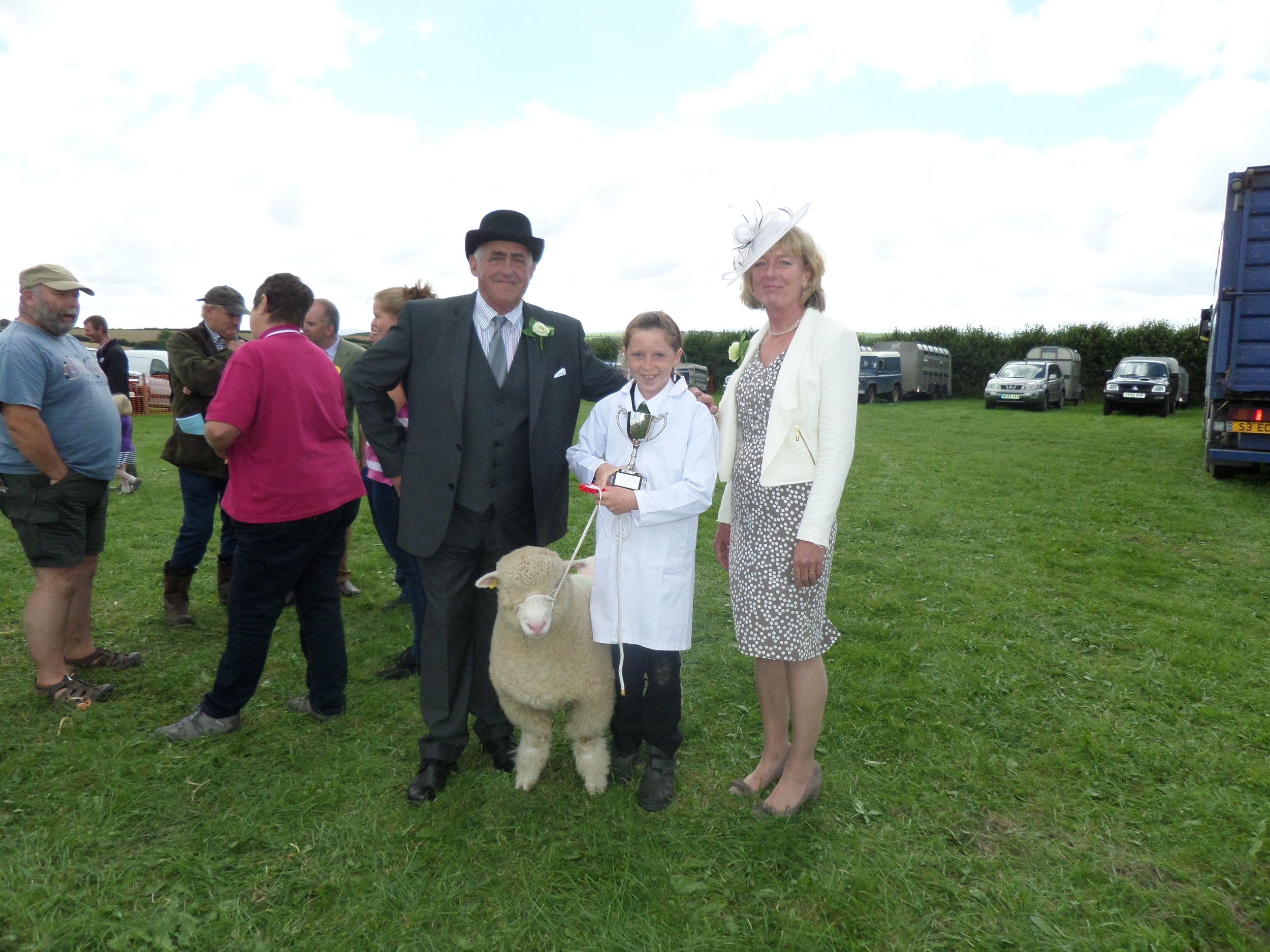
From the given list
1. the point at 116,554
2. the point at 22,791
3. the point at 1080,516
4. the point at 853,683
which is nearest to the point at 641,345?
the point at 853,683

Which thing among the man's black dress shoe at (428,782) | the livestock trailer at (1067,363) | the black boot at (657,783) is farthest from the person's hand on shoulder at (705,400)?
the livestock trailer at (1067,363)

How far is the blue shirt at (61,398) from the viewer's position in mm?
3742

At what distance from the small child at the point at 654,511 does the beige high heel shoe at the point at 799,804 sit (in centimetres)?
39

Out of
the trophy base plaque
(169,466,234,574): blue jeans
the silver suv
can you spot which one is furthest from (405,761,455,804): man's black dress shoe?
the silver suv

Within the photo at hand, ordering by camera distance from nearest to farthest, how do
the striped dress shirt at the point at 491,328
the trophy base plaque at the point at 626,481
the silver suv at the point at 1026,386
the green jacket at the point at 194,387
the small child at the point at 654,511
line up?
1. the trophy base plaque at the point at 626,481
2. the small child at the point at 654,511
3. the striped dress shirt at the point at 491,328
4. the green jacket at the point at 194,387
5. the silver suv at the point at 1026,386

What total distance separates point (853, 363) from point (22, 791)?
12.9ft

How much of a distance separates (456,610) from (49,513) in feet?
7.54

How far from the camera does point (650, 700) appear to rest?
332 centimetres

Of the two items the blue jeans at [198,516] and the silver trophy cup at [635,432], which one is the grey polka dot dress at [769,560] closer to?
the silver trophy cup at [635,432]

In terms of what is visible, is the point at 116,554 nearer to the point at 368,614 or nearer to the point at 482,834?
the point at 368,614

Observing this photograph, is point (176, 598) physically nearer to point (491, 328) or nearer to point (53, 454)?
point (53, 454)

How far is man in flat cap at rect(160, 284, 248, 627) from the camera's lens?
16.0ft

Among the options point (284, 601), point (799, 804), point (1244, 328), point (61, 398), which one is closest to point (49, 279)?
point (61, 398)

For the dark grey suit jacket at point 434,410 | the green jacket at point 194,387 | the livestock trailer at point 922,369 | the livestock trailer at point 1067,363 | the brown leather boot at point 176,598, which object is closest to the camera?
the dark grey suit jacket at point 434,410
